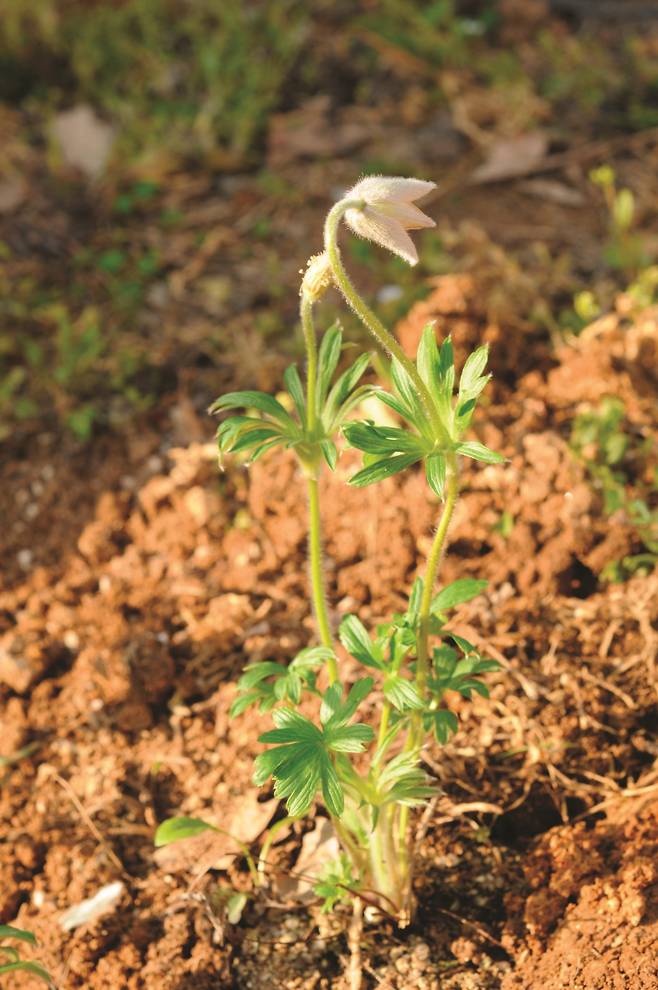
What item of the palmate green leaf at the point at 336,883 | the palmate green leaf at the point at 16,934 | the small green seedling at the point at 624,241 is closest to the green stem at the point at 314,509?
the palmate green leaf at the point at 336,883

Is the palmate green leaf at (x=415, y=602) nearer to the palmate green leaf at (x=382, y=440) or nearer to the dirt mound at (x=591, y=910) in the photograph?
the palmate green leaf at (x=382, y=440)

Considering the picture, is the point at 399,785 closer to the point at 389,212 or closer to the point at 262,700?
the point at 262,700

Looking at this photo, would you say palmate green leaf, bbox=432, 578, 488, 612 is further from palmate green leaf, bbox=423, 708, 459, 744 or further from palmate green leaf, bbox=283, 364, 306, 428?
palmate green leaf, bbox=283, 364, 306, 428

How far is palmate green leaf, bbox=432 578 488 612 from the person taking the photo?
1.79 m

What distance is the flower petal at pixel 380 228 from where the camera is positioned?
A: 60.3 inches

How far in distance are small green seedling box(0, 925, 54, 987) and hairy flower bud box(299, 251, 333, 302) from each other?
47.1 inches

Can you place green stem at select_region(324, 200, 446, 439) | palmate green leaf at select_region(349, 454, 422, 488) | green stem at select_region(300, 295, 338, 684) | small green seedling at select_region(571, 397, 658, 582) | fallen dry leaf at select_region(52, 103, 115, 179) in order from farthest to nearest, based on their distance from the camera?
fallen dry leaf at select_region(52, 103, 115, 179) → small green seedling at select_region(571, 397, 658, 582) → green stem at select_region(300, 295, 338, 684) → palmate green leaf at select_region(349, 454, 422, 488) → green stem at select_region(324, 200, 446, 439)

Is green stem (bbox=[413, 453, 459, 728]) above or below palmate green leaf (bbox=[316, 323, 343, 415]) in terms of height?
below

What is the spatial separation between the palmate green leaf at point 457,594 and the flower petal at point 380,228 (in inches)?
22.3

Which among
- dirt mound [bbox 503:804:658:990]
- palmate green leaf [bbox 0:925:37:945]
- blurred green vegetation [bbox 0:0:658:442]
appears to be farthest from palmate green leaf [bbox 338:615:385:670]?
blurred green vegetation [bbox 0:0:658:442]

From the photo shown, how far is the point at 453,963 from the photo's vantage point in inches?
74.0

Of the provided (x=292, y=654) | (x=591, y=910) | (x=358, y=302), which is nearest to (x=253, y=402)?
(x=358, y=302)

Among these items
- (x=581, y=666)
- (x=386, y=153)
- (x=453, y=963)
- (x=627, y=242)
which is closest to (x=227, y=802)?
(x=453, y=963)

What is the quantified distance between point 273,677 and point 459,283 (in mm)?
1206
